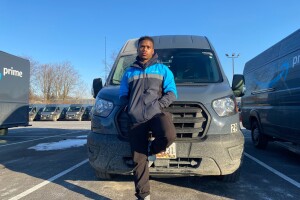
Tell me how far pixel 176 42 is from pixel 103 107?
7.29 ft

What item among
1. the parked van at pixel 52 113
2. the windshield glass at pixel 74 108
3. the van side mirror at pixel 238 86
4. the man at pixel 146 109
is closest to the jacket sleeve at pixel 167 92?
the man at pixel 146 109

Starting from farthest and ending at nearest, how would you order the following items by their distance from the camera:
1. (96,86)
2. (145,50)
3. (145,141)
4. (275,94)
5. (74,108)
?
1. (74,108)
2. (275,94)
3. (96,86)
4. (145,50)
5. (145,141)

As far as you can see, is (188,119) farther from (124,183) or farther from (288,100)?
(288,100)

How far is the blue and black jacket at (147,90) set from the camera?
377 centimetres

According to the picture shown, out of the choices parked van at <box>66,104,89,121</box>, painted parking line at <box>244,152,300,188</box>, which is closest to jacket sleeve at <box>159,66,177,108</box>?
painted parking line at <box>244,152,300,188</box>

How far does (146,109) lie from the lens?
3.77 m

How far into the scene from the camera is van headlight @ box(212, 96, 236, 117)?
14.0 feet

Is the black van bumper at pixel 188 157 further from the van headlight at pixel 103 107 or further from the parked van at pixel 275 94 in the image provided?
the parked van at pixel 275 94

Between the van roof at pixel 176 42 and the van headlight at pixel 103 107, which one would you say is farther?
the van roof at pixel 176 42

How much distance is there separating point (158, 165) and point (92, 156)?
3.08 feet

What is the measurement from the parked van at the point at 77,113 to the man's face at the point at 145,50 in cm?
3249

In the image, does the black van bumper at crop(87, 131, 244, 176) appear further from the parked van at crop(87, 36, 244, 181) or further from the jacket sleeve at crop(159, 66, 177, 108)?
the jacket sleeve at crop(159, 66, 177, 108)

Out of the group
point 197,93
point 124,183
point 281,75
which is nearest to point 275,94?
point 281,75

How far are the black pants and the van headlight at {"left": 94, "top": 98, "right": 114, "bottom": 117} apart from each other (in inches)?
24.6
